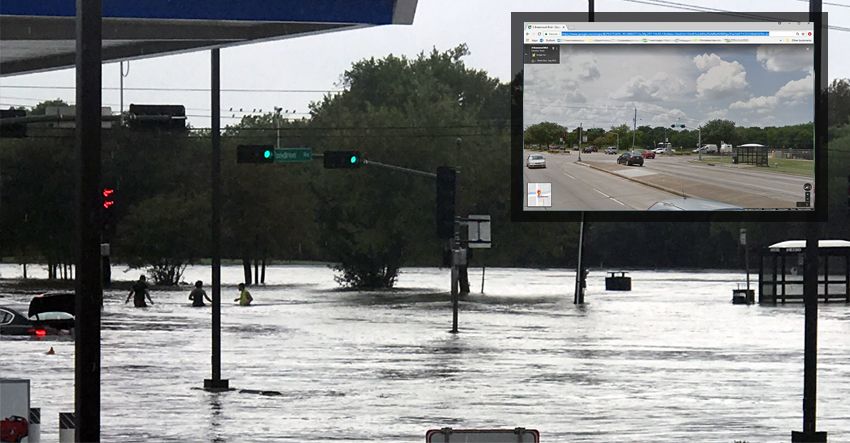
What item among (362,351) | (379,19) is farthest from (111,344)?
(379,19)

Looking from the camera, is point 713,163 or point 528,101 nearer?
point 528,101

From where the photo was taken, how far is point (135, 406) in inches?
1047

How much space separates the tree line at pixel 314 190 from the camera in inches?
3615

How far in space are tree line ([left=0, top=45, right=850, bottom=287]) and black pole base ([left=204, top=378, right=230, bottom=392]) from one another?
162ft

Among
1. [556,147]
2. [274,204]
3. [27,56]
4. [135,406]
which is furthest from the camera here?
[274,204]

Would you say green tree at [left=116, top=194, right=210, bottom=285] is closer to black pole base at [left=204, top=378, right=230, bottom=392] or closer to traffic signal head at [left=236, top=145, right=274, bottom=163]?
traffic signal head at [left=236, top=145, right=274, bottom=163]

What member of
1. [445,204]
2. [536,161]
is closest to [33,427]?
[536,161]

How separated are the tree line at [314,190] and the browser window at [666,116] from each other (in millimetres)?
57853

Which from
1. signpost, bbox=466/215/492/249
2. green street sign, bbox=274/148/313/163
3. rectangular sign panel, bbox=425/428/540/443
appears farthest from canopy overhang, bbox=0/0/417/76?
signpost, bbox=466/215/492/249

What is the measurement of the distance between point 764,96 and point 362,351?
21.8 m

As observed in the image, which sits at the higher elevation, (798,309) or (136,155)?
(136,155)

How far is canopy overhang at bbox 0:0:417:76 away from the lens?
17.3m

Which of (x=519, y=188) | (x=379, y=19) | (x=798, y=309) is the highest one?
(x=379, y=19)

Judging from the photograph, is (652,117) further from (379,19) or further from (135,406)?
(135,406)
